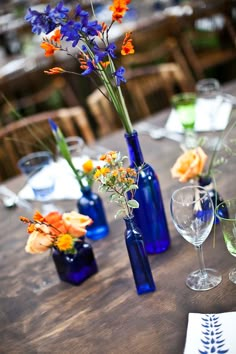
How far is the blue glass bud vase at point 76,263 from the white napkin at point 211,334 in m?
0.30

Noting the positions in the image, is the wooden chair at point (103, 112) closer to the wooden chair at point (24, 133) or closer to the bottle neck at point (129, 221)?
the wooden chair at point (24, 133)

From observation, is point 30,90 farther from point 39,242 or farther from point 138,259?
point 138,259

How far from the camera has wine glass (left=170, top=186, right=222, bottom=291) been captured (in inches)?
42.9

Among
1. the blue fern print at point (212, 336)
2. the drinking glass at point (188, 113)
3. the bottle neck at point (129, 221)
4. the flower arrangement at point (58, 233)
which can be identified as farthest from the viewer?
the drinking glass at point (188, 113)

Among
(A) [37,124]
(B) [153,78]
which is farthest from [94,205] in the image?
(B) [153,78]

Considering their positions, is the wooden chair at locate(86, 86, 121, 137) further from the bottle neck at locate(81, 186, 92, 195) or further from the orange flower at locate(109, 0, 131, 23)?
the orange flower at locate(109, 0, 131, 23)

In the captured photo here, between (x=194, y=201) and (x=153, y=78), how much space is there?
1407 millimetres

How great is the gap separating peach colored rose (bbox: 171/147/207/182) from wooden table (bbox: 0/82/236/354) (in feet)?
0.47

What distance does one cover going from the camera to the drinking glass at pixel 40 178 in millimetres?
1557

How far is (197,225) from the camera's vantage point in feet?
3.61

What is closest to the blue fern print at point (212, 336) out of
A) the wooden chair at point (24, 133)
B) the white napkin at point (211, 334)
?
the white napkin at point (211, 334)

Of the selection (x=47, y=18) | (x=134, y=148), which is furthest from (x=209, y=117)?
(x=47, y=18)

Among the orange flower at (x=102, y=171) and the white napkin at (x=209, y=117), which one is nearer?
the orange flower at (x=102, y=171)

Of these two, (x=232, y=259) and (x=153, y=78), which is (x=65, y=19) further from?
(x=153, y=78)
